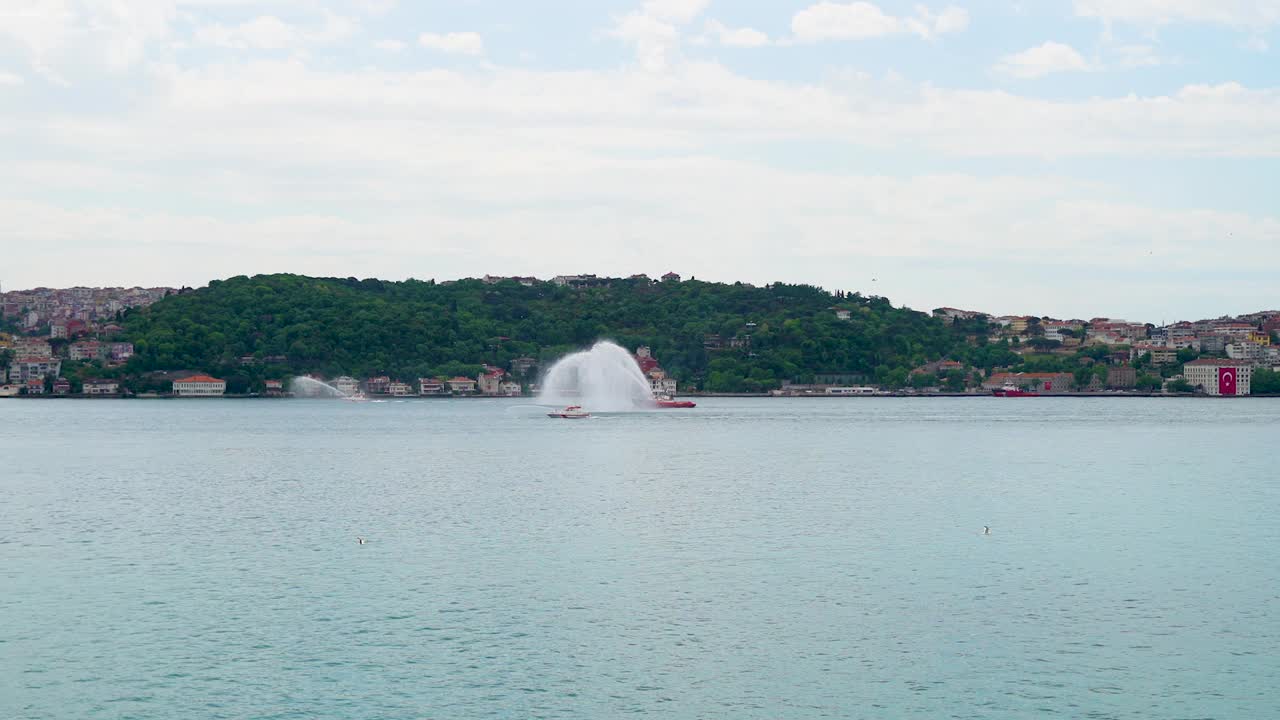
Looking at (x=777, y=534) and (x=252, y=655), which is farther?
(x=777, y=534)

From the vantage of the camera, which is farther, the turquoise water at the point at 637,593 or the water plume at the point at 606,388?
the water plume at the point at 606,388

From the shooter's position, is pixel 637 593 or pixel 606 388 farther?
pixel 606 388

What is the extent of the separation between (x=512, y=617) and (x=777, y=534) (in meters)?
13.1

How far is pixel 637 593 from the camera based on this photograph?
2800 cm

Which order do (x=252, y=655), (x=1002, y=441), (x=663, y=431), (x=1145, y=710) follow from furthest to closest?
1. (x=663, y=431)
2. (x=1002, y=441)
3. (x=252, y=655)
4. (x=1145, y=710)

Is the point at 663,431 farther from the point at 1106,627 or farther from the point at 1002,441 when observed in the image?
the point at 1106,627

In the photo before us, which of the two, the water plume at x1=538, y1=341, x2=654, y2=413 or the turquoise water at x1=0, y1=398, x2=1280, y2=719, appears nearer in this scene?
the turquoise water at x1=0, y1=398, x2=1280, y2=719

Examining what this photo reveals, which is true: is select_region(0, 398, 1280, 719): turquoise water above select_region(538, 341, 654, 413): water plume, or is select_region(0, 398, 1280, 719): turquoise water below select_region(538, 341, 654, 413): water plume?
below

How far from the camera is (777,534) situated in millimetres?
37156

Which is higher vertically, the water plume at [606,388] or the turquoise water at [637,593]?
the water plume at [606,388]

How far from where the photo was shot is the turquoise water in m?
20.6

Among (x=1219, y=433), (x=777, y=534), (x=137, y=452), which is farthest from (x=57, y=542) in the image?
(x=1219, y=433)

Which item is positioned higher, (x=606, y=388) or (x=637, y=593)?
(x=606, y=388)

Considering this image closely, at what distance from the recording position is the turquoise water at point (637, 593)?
67.7 ft
